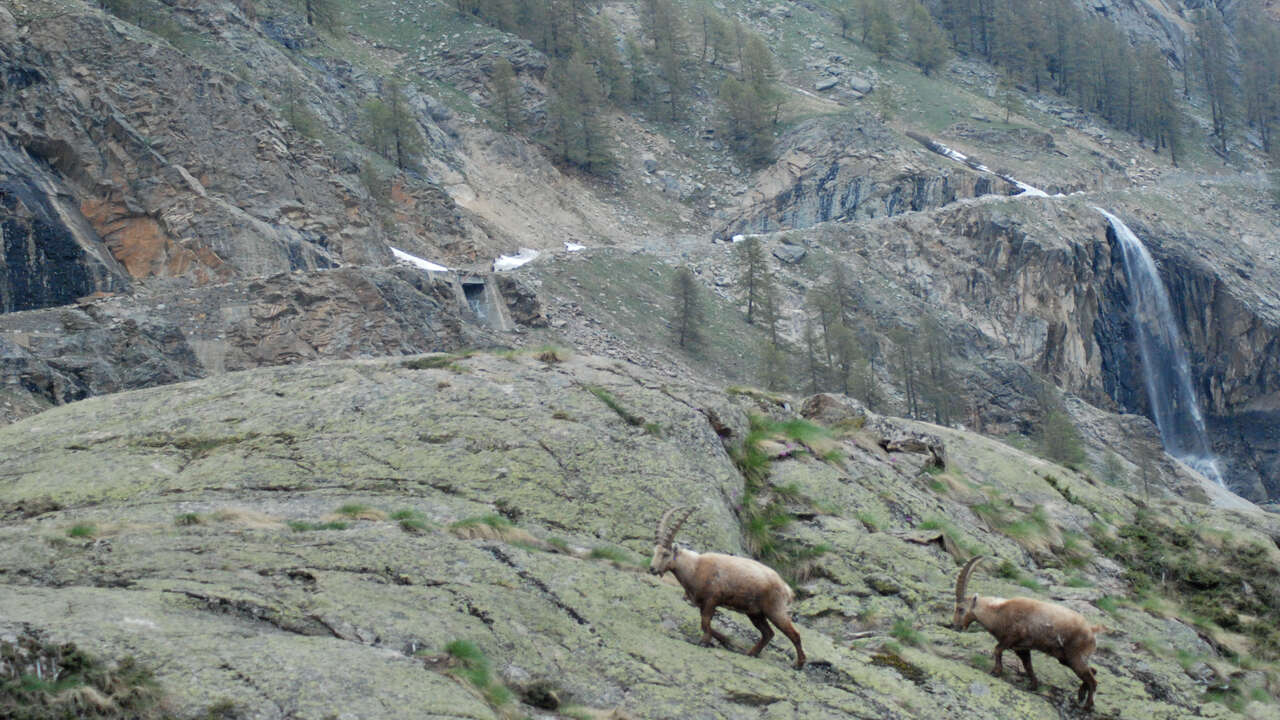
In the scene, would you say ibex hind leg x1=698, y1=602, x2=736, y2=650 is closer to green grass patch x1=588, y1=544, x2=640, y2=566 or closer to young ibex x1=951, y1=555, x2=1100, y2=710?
green grass patch x1=588, y1=544, x2=640, y2=566

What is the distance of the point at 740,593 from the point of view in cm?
812

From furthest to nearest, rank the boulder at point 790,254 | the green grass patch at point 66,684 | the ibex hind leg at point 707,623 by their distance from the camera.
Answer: the boulder at point 790,254, the ibex hind leg at point 707,623, the green grass patch at point 66,684

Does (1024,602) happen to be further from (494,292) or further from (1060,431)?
(1060,431)

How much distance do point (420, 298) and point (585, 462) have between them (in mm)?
24251

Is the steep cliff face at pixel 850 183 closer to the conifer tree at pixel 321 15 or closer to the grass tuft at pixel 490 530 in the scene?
the conifer tree at pixel 321 15

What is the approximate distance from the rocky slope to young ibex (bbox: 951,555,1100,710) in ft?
0.92

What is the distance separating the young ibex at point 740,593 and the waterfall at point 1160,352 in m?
74.2

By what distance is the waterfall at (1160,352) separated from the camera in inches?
2837

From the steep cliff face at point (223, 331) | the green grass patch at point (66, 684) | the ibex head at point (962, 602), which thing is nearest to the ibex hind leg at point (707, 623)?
the ibex head at point (962, 602)

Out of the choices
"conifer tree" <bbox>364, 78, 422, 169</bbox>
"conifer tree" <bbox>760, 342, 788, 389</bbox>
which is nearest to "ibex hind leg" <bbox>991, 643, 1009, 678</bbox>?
"conifer tree" <bbox>760, 342, 788, 389</bbox>

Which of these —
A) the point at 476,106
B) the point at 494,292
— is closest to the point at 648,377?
the point at 494,292

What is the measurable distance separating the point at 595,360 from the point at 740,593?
7518 millimetres

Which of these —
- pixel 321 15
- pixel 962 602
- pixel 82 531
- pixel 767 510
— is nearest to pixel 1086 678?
pixel 962 602

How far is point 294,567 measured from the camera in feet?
26.6
